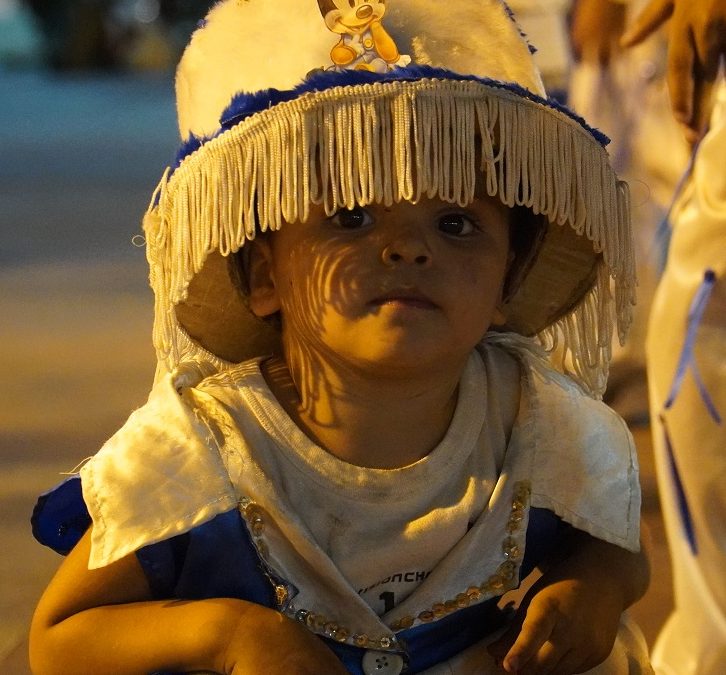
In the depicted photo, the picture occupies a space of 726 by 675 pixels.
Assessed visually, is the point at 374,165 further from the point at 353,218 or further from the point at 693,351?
the point at 693,351

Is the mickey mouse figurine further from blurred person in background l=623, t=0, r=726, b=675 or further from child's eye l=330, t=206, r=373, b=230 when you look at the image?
blurred person in background l=623, t=0, r=726, b=675

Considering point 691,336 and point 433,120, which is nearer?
point 433,120

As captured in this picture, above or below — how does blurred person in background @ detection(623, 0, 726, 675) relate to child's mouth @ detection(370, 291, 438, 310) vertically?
below

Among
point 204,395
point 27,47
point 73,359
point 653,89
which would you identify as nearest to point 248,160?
point 204,395

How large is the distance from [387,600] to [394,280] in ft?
0.86

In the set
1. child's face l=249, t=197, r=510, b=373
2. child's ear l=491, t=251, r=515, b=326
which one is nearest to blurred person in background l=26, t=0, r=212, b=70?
child's ear l=491, t=251, r=515, b=326

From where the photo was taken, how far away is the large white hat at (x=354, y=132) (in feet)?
3.53

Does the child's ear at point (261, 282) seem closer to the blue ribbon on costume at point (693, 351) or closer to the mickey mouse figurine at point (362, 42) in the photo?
the mickey mouse figurine at point (362, 42)

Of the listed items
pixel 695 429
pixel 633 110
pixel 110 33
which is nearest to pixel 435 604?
pixel 695 429

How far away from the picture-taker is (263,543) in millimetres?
1124

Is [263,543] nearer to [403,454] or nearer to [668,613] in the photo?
[403,454]

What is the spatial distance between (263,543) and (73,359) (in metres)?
2.31

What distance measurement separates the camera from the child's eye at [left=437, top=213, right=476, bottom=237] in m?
1.15

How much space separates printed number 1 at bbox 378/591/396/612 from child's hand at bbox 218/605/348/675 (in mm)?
94
